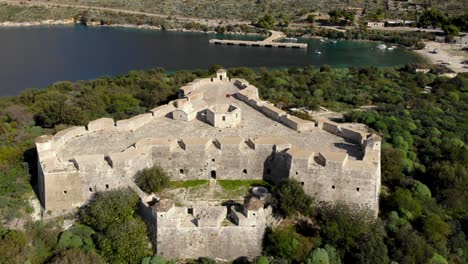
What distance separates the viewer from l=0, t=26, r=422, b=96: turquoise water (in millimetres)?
47844

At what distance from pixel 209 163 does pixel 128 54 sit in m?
40.7

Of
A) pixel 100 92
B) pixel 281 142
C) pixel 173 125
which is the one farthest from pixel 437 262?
pixel 100 92

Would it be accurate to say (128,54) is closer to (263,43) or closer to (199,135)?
(263,43)

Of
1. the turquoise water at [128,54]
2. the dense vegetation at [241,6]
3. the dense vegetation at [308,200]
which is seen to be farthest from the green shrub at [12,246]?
the dense vegetation at [241,6]

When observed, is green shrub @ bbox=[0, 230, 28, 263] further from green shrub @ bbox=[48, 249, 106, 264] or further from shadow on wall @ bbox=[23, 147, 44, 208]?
shadow on wall @ bbox=[23, 147, 44, 208]

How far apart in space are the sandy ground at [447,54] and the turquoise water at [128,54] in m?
2.04

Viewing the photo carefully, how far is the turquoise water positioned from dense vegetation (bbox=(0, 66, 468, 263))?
14179 mm

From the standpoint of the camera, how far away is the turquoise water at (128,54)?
4784cm

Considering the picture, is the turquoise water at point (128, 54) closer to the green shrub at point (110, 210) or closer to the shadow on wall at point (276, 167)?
the green shrub at point (110, 210)

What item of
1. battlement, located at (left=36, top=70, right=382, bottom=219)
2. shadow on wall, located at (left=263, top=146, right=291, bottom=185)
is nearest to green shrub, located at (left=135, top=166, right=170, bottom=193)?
battlement, located at (left=36, top=70, right=382, bottom=219)

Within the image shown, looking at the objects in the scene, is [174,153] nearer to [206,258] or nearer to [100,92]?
[206,258]

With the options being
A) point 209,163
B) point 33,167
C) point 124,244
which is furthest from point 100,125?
point 124,244

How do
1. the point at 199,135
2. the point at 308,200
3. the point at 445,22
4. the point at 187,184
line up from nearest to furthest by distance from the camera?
the point at 308,200 < the point at 187,184 < the point at 199,135 < the point at 445,22

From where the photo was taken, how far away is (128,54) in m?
56.5
